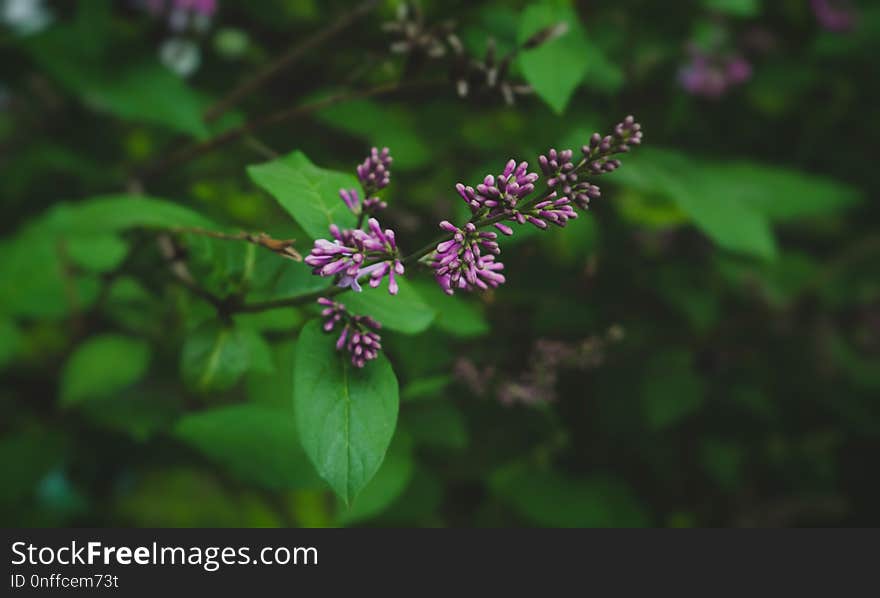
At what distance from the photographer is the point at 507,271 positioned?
2078 millimetres

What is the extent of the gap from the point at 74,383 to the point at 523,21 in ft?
4.40

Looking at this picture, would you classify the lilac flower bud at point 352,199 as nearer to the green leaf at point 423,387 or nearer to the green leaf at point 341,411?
the green leaf at point 341,411

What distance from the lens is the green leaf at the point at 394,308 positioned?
1089 millimetres

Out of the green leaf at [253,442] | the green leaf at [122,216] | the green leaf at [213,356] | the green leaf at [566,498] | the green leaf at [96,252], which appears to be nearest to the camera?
the green leaf at [213,356]

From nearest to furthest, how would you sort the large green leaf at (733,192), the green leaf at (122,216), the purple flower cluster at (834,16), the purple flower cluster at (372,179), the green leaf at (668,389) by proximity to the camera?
the purple flower cluster at (372,179), the green leaf at (122,216), the large green leaf at (733,192), the green leaf at (668,389), the purple flower cluster at (834,16)

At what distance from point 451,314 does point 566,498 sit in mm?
1126

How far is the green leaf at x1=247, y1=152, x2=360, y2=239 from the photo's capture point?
107cm

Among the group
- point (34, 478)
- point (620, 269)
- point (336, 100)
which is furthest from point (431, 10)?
point (34, 478)

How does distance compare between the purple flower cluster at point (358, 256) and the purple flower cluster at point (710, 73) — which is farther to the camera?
the purple flower cluster at point (710, 73)

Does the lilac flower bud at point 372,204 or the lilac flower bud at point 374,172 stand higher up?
the lilac flower bud at point 374,172

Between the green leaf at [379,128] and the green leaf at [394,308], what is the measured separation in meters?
1.04

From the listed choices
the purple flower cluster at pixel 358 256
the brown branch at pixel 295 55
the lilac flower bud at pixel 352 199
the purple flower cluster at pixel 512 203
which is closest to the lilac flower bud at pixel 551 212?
the purple flower cluster at pixel 512 203

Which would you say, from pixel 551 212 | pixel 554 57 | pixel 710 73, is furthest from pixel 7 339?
pixel 710 73

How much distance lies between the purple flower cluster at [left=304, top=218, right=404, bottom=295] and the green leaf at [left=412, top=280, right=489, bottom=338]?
478 millimetres
